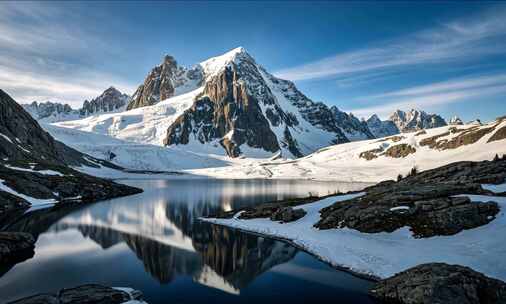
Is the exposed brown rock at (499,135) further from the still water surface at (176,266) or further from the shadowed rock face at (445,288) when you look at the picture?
the shadowed rock face at (445,288)

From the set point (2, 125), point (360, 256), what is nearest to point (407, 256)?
point (360, 256)

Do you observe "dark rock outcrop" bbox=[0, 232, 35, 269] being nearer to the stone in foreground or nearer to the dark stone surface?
the stone in foreground

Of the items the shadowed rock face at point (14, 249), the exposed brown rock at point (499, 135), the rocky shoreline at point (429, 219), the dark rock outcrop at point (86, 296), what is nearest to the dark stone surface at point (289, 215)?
the rocky shoreline at point (429, 219)

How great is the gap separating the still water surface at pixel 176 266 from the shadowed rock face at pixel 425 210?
7.64m

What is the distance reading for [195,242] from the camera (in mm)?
40281

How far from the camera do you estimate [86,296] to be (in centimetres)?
2045

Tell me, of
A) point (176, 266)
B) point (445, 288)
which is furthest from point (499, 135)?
point (176, 266)

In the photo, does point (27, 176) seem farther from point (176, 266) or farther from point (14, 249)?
point (176, 266)

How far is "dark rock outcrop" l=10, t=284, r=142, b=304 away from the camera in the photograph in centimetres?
1936

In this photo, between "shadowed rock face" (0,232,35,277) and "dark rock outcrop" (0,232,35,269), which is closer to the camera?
"shadowed rock face" (0,232,35,277)

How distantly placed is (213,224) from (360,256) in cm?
2717

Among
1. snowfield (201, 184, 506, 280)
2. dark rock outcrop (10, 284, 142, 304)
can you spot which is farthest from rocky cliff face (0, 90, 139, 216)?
snowfield (201, 184, 506, 280)

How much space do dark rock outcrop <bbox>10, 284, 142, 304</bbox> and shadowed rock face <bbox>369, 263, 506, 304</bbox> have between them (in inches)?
640

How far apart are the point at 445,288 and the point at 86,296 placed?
20678mm
